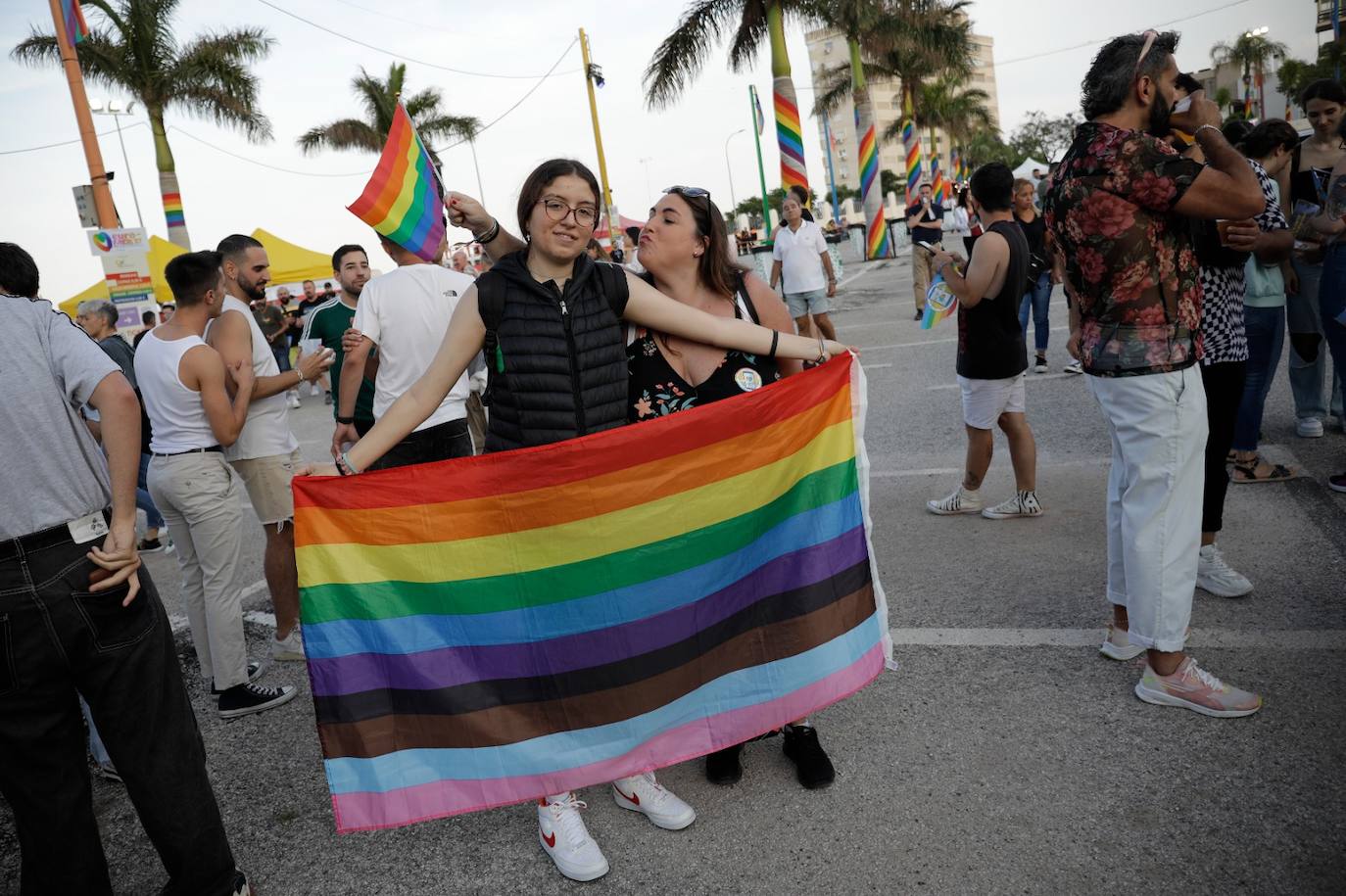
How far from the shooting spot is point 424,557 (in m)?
2.65

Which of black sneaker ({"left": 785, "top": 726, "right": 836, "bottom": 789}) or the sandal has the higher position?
the sandal

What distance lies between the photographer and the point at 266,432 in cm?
432

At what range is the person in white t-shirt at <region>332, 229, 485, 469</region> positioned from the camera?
4.24 meters

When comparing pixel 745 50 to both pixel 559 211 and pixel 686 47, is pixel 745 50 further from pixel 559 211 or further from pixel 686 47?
pixel 559 211

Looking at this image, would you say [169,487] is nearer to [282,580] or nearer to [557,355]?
[282,580]

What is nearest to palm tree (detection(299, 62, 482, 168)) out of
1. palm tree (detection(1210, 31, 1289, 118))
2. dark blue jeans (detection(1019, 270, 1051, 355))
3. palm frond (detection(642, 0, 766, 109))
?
palm frond (detection(642, 0, 766, 109))

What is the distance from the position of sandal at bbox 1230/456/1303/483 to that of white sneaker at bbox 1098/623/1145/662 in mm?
2402

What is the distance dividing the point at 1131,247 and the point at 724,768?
227 cm

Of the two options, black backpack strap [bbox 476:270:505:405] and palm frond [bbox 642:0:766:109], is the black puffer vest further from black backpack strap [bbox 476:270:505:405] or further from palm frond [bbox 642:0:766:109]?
palm frond [bbox 642:0:766:109]

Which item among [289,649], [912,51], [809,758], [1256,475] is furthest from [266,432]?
[912,51]

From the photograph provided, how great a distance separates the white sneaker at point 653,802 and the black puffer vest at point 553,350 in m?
1.20

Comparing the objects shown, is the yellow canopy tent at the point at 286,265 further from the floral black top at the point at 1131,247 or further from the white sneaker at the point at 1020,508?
the floral black top at the point at 1131,247

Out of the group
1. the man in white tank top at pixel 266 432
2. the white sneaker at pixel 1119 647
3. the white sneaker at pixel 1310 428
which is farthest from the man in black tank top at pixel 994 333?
the man in white tank top at pixel 266 432

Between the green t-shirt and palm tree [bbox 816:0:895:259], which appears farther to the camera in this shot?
palm tree [bbox 816:0:895:259]
